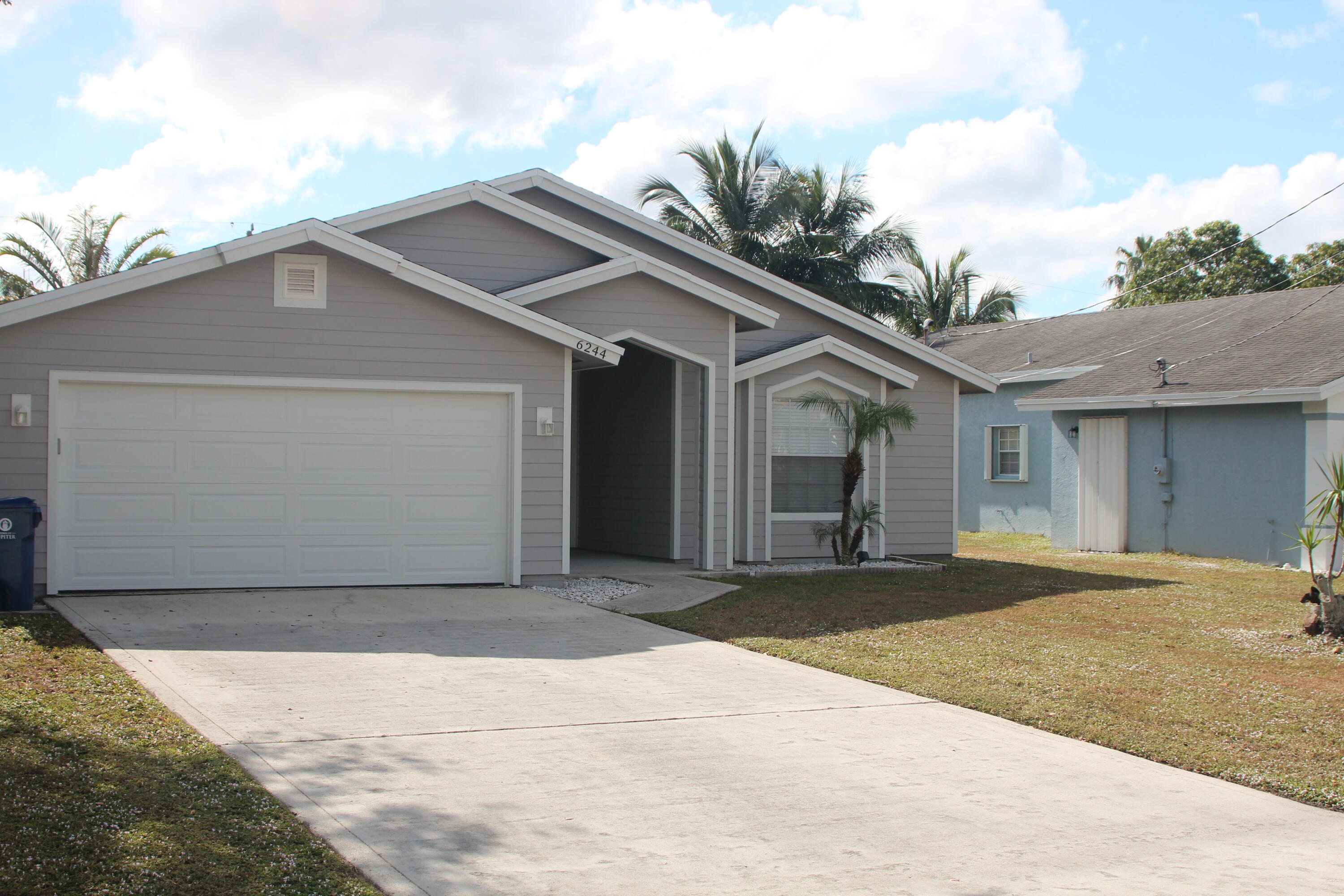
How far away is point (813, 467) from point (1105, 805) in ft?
35.3

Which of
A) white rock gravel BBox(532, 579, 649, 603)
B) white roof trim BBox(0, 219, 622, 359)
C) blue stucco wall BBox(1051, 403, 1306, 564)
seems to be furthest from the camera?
blue stucco wall BBox(1051, 403, 1306, 564)

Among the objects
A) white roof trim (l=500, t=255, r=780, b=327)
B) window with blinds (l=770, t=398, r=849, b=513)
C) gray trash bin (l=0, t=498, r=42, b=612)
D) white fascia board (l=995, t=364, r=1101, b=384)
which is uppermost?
white roof trim (l=500, t=255, r=780, b=327)

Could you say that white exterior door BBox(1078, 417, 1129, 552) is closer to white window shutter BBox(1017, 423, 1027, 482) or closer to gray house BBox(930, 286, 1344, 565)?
gray house BBox(930, 286, 1344, 565)

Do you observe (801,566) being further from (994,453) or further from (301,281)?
(994,453)

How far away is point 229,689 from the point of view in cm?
734

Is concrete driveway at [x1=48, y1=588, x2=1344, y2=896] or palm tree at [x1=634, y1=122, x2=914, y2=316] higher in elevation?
palm tree at [x1=634, y1=122, x2=914, y2=316]

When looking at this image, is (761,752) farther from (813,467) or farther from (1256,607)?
(813,467)

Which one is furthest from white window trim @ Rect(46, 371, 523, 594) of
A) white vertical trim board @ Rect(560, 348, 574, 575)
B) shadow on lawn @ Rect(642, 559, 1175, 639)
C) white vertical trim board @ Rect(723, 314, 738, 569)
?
white vertical trim board @ Rect(723, 314, 738, 569)

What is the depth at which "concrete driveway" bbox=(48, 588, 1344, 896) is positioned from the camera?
15.0 ft

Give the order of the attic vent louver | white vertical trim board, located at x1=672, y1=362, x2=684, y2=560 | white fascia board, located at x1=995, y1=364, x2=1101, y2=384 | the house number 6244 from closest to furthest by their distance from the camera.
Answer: the attic vent louver
the house number 6244
white vertical trim board, located at x1=672, y1=362, x2=684, y2=560
white fascia board, located at x1=995, y1=364, x2=1101, y2=384

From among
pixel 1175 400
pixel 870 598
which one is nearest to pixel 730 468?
pixel 870 598

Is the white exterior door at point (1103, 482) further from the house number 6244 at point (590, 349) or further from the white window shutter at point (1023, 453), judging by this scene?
the house number 6244 at point (590, 349)

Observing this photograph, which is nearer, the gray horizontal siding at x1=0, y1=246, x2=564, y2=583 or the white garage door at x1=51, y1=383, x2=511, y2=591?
the gray horizontal siding at x1=0, y1=246, x2=564, y2=583

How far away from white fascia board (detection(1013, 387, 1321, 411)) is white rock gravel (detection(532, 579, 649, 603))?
404 inches
